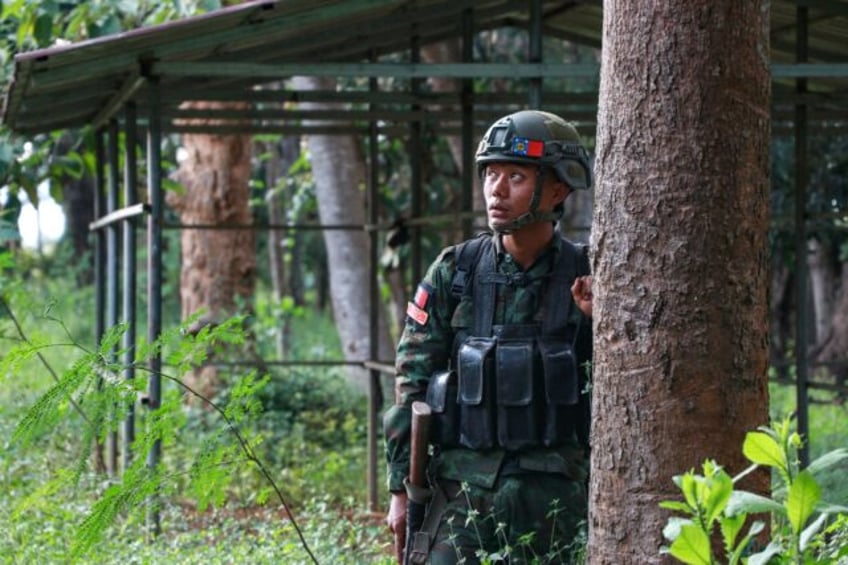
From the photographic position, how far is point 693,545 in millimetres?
3303

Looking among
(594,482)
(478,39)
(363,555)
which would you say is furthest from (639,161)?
(478,39)

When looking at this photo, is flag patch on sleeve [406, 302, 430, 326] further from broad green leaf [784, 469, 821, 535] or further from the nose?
broad green leaf [784, 469, 821, 535]

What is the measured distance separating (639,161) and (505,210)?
103cm

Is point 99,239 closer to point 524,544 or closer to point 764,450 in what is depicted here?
point 524,544

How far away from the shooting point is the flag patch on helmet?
5066 mm

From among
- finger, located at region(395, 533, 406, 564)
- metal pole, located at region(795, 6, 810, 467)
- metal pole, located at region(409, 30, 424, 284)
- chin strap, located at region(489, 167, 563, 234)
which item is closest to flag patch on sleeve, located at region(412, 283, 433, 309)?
chin strap, located at region(489, 167, 563, 234)

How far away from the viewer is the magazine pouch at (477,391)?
16.7 feet

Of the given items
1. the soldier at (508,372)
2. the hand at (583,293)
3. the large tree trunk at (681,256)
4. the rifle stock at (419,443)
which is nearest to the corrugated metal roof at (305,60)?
the soldier at (508,372)

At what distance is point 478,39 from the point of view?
18594 millimetres

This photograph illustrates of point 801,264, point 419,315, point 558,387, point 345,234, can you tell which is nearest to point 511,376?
point 558,387

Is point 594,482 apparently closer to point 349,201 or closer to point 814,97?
point 814,97

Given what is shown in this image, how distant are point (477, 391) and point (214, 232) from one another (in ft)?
29.8

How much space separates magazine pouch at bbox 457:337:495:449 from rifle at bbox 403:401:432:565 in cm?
13

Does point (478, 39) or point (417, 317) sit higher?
point (478, 39)
